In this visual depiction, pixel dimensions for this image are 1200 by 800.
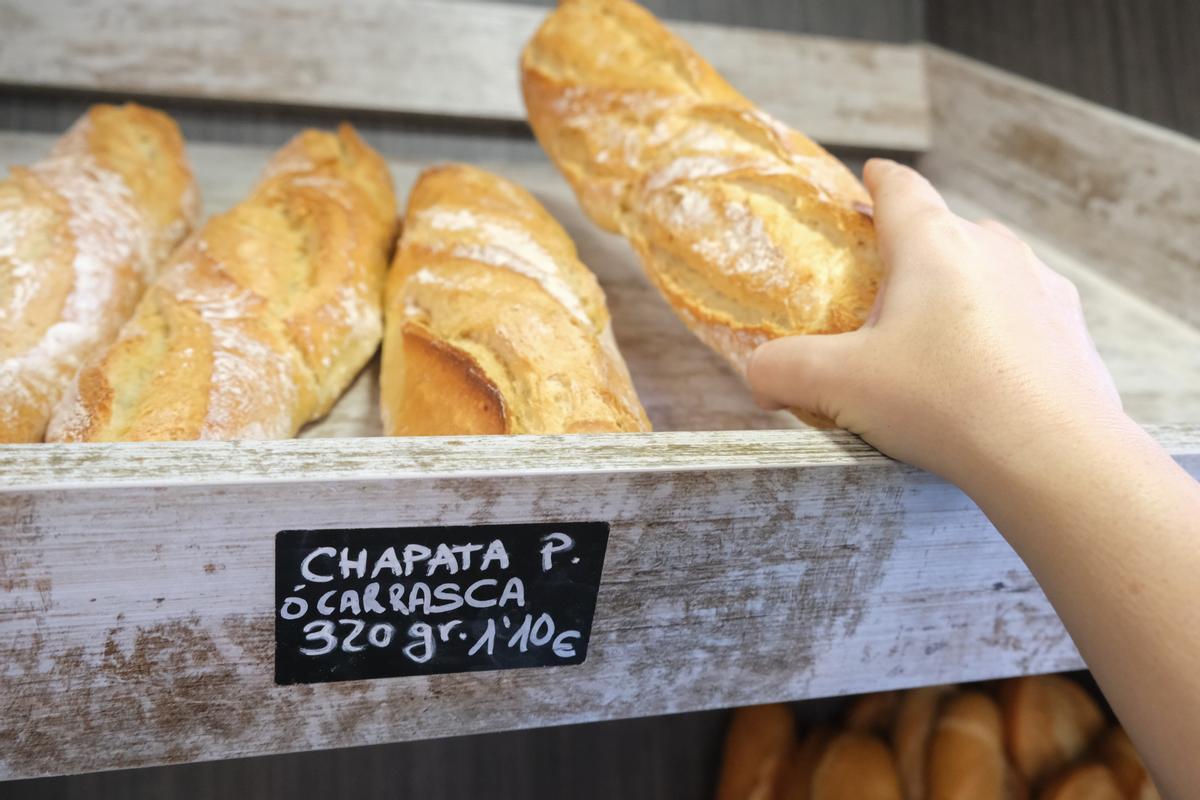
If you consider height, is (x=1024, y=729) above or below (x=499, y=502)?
below

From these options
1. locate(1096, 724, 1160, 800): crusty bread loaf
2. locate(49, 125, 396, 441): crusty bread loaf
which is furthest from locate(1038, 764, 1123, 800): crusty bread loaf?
locate(49, 125, 396, 441): crusty bread loaf

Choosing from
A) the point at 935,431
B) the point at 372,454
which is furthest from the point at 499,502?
the point at 935,431

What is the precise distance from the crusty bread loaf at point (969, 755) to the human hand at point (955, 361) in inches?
26.6

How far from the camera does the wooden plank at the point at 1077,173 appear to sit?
4.49 feet

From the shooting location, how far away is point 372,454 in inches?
24.6

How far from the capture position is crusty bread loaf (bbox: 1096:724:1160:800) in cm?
119

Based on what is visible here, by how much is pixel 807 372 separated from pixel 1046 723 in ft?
2.69

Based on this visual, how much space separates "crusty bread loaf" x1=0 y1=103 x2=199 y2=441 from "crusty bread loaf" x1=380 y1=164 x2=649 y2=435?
12.4 inches

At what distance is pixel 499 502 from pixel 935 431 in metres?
0.33

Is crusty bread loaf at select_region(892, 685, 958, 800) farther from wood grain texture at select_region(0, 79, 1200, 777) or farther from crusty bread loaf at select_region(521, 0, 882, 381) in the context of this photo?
crusty bread loaf at select_region(521, 0, 882, 381)

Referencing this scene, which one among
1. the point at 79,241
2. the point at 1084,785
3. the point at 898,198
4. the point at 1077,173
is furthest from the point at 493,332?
the point at 1077,173

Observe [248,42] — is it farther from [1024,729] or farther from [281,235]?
[1024,729]

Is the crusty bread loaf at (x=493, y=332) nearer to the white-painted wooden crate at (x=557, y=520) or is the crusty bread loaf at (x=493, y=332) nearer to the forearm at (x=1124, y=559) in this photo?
the white-painted wooden crate at (x=557, y=520)

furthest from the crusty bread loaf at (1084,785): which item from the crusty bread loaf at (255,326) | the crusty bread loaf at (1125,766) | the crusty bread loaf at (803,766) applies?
the crusty bread loaf at (255,326)
